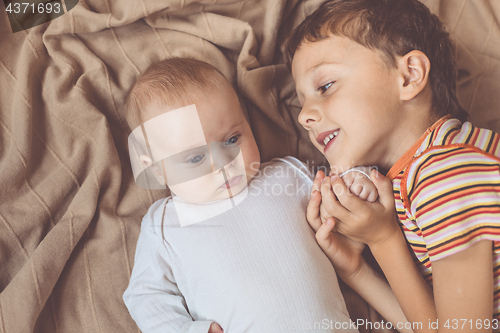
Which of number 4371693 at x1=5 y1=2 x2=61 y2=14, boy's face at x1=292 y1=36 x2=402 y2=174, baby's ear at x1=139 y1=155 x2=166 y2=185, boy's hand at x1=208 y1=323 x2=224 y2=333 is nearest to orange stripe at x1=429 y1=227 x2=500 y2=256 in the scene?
boy's face at x1=292 y1=36 x2=402 y2=174

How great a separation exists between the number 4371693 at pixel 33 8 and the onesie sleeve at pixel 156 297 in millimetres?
622

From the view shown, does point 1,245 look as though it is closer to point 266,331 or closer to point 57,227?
point 57,227

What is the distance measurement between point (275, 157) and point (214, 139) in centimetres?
29

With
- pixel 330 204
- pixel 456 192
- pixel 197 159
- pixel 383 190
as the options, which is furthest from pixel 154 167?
pixel 456 192

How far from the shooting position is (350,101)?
2.58ft

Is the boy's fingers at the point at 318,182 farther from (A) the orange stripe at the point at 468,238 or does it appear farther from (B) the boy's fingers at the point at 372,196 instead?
(A) the orange stripe at the point at 468,238

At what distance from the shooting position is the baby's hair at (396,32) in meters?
0.82

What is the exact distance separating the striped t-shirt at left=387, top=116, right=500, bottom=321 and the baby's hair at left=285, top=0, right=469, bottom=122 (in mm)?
129

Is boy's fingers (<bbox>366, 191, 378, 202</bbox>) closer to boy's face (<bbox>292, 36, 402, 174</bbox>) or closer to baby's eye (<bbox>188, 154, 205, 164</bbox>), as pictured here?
boy's face (<bbox>292, 36, 402, 174</bbox>)

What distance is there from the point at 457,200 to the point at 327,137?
303 mm

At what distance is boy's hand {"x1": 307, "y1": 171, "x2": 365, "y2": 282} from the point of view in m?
0.81

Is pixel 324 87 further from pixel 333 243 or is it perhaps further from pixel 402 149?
pixel 333 243

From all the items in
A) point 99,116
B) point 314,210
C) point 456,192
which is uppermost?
point 99,116

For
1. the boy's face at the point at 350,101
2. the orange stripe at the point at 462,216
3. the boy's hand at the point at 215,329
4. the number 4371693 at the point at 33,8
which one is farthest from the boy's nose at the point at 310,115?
the number 4371693 at the point at 33,8
